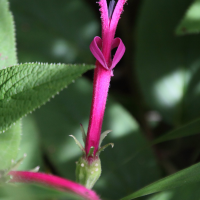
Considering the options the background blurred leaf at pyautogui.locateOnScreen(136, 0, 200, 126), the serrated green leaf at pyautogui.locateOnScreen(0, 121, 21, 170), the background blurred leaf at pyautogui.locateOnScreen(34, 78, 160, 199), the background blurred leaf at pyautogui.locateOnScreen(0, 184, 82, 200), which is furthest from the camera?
the background blurred leaf at pyautogui.locateOnScreen(136, 0, 200, 126)

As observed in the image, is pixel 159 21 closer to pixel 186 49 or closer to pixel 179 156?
pixel 186 49

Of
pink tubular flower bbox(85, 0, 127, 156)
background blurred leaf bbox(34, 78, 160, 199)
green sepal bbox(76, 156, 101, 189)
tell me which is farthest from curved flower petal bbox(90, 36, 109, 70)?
background blurred leaf bbox(34, 78, 160, 199)

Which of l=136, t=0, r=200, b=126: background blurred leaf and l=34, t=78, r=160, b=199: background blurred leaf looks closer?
l=34, t=78, r=160, b=199: background blurred leaf

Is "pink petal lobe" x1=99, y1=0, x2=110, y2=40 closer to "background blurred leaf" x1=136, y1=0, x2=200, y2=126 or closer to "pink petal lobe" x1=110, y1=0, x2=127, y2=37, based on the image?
"pink petal lobe" x1=110, y1=0, x2=127, y2=37

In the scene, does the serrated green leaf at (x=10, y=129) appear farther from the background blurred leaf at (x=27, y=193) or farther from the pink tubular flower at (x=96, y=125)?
the background blurred leaf at (x=27, y=193)

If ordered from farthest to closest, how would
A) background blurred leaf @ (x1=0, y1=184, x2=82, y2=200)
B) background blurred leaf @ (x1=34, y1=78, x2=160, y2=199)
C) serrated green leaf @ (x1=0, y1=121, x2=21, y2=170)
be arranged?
1. background blurred leaf @ (x1=34, y1=78, x2=160, y2=199)
2. serrated green leaf @ (x1=0, y1=121, x2=21, y2=170)
3. background blurred leaf @ (x1=0, y1=184, x2=82, y2=200)

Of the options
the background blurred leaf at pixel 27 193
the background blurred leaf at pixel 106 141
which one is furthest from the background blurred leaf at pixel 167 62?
the background blurred leaf at pixel 27 193
